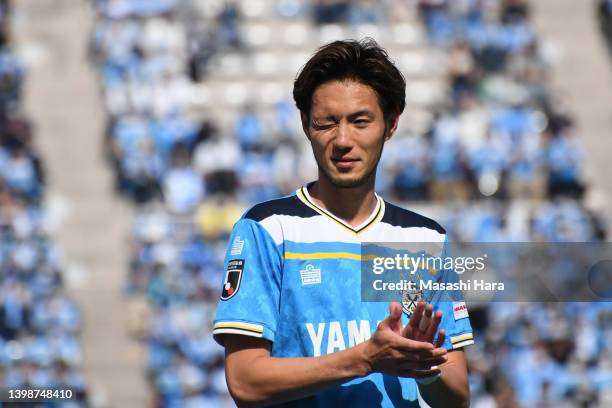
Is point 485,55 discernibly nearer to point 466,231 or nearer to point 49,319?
point 466,231

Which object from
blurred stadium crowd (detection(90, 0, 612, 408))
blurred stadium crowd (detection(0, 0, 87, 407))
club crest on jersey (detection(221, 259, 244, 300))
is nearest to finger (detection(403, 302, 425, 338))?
club crest on jersey (detection(221, 259, 244, 300))

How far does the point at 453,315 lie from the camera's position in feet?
11.8

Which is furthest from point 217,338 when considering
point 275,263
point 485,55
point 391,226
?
point 485,55

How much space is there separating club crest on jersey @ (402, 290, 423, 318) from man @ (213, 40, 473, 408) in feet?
0.28

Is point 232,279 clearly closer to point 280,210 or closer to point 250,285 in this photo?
point 250,285

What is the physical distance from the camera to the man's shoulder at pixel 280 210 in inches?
138

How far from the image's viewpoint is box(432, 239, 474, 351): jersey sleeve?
356 centimetres

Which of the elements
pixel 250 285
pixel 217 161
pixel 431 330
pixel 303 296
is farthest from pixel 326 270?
pixel 217 161

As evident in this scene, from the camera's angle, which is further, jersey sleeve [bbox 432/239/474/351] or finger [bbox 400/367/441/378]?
jersey sleeve [bbox 432/239/474/351]

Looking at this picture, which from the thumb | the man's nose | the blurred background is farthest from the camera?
the blurred background

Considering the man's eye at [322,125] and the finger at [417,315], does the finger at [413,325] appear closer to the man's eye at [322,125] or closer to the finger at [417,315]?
the finger at [417,315]

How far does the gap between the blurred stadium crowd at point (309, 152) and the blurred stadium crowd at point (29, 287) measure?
94 centimetres

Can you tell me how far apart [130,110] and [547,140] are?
5621 mm

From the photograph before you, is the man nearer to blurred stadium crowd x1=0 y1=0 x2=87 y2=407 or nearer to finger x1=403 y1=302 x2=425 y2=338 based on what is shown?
finger x1=403 y1=302 x2=425 y2=338
